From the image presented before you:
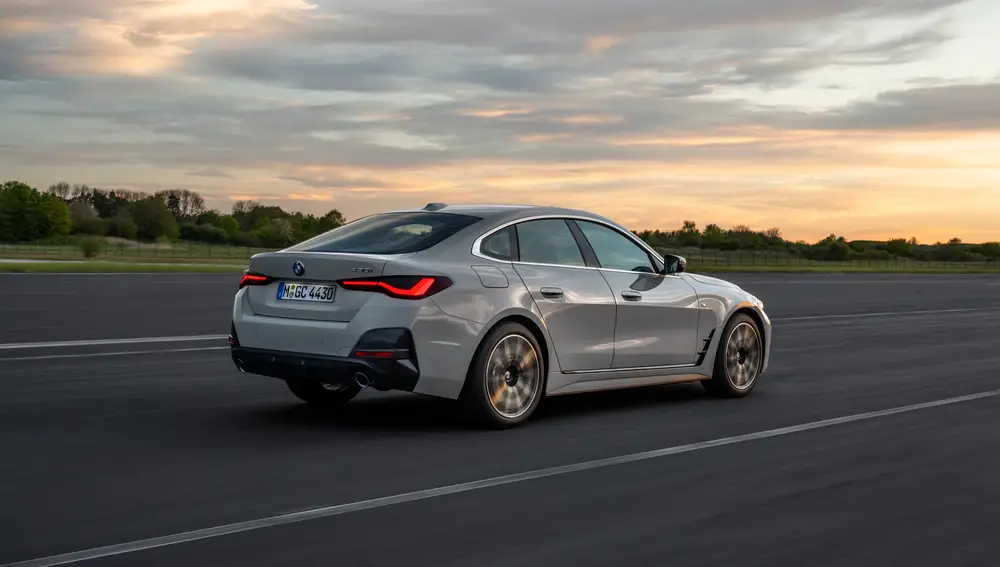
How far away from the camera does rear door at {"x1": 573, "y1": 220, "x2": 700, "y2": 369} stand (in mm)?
9680

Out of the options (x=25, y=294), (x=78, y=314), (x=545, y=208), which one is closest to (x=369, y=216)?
(x=545, y=208)

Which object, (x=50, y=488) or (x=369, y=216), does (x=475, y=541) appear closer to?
(x=50, y=488)

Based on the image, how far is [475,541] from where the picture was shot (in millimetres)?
5367

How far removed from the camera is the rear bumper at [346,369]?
26.2 ft

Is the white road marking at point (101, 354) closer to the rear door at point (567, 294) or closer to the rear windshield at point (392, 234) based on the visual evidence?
the rear windshield at point (392, 234)

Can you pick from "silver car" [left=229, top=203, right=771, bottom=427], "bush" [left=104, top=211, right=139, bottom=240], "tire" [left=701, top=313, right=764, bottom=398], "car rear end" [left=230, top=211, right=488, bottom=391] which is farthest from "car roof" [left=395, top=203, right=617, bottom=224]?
"bush" [left=104, top=211, right=139, bottom=240]

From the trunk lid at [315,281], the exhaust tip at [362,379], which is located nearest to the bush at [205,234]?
the trunk lid at [315,281]

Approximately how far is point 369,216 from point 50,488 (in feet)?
12.8

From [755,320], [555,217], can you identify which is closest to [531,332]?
[555,217]

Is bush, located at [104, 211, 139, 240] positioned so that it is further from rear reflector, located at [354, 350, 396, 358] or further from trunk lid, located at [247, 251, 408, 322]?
rear reflector, located at [354, 350, 396, 358]

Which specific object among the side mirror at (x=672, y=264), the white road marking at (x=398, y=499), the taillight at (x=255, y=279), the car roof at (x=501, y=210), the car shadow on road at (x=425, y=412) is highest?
the car roof at (x=501, y=210)

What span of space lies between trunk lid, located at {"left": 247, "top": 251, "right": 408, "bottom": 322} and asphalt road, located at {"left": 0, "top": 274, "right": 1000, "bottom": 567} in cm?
83

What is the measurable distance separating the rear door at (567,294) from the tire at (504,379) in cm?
27

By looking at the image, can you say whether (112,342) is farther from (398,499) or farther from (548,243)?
(398,499)
